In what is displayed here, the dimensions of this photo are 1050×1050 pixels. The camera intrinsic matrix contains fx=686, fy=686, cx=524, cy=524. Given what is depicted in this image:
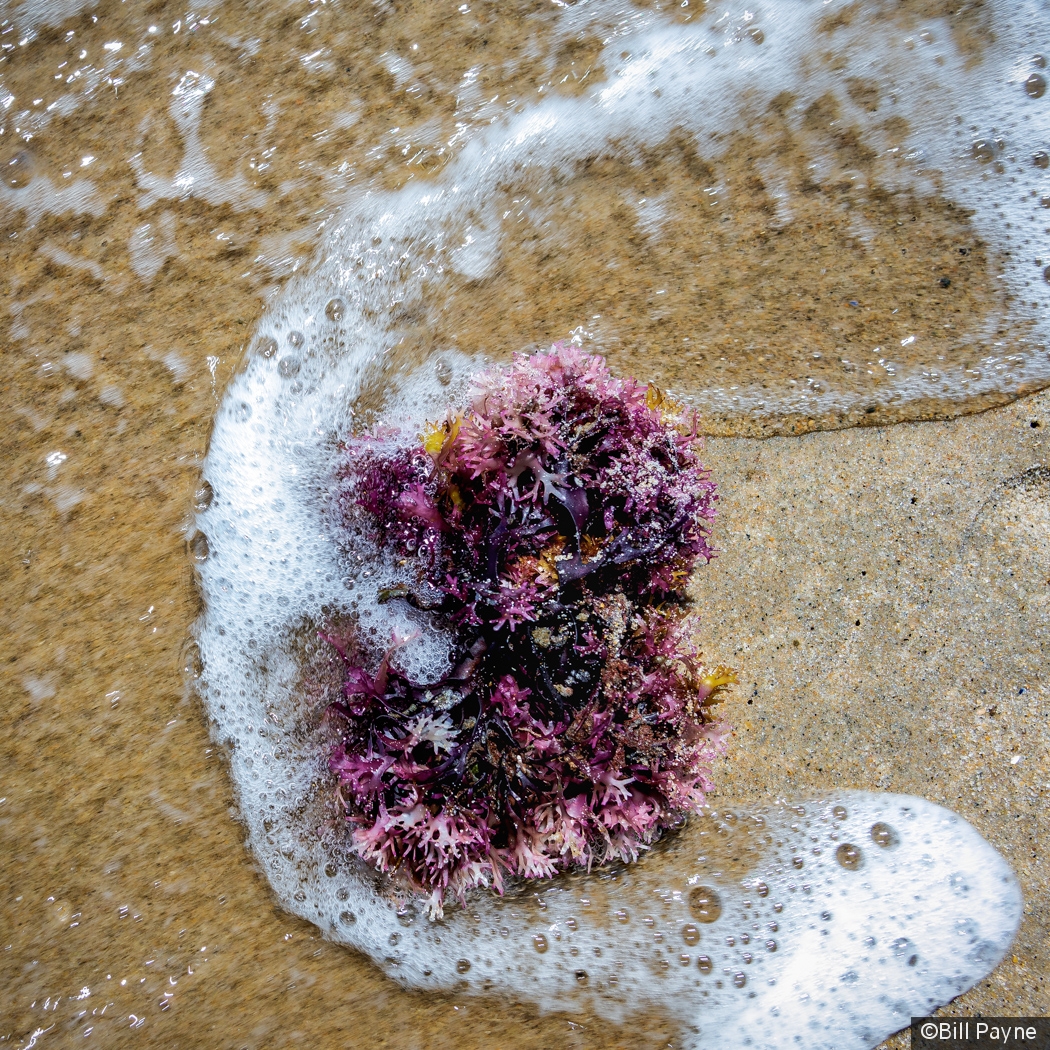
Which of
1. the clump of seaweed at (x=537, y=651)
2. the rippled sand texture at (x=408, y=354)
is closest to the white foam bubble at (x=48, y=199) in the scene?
the rippled sand texture at (x=408, y=354)

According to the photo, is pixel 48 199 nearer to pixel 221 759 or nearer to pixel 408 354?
pixel 408 354

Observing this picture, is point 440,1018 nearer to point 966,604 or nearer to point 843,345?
point 966,604

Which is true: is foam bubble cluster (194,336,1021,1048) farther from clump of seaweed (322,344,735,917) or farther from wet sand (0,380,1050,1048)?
clump of seaweed (322,344,735,917)

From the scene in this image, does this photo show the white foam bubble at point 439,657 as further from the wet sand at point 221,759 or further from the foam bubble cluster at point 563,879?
the wet sand at point 221,759

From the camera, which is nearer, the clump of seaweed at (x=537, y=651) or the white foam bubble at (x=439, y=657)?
the clump of seaweed at (x=537, y=651)

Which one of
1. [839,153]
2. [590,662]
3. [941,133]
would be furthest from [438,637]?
[941,133]
